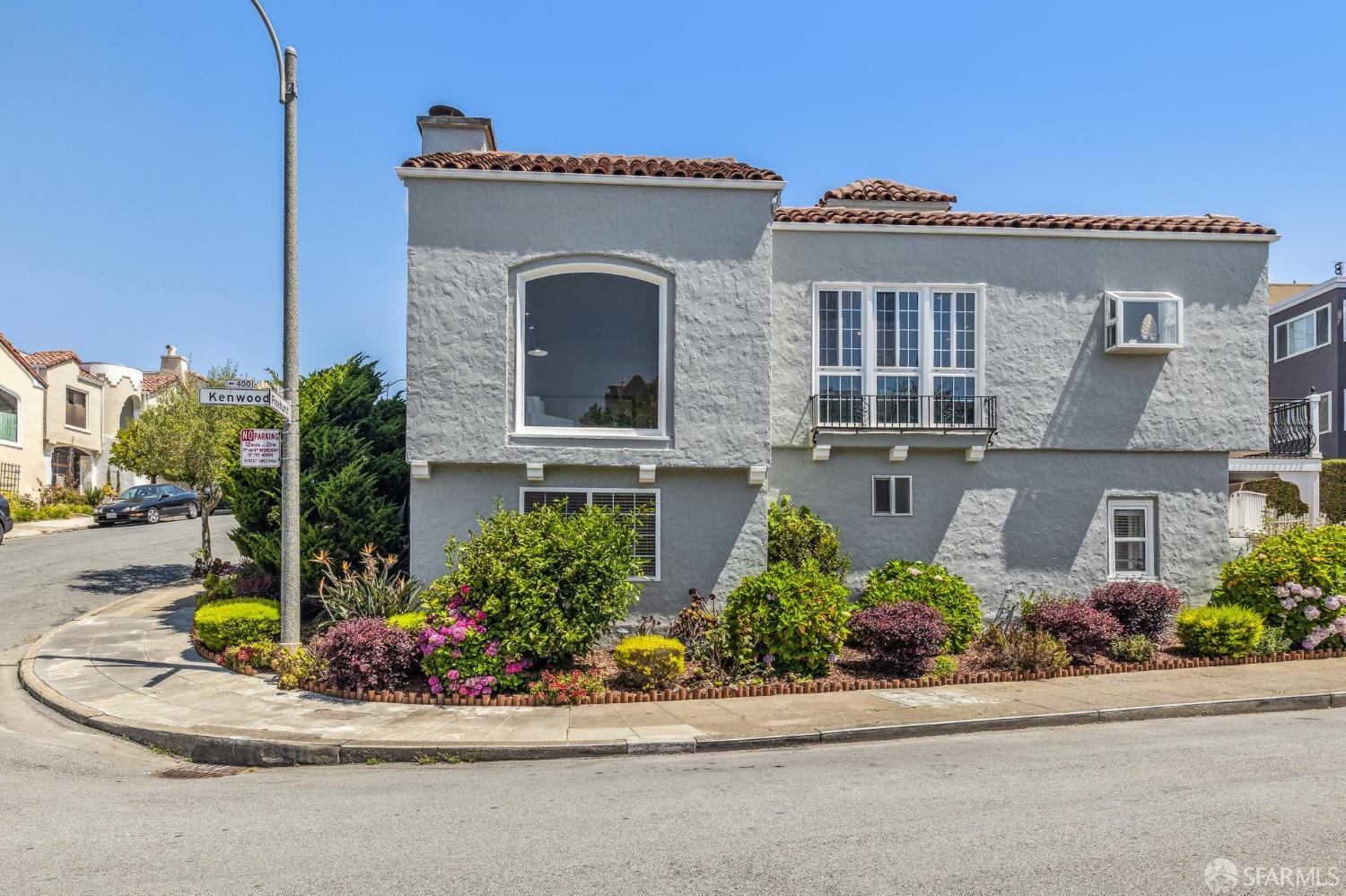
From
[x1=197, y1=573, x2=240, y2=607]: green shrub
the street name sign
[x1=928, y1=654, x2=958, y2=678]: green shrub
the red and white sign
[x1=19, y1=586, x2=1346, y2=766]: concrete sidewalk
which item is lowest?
[x1=19, y1=586, x2=1346, y2=766]: concrete sidewalk

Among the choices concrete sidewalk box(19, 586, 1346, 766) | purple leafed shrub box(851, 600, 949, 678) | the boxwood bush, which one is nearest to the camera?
concrete sidewalk box(19, 586, 1346, 766)

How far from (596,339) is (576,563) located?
3637 mm

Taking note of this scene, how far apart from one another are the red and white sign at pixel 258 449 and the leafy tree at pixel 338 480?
2100mm

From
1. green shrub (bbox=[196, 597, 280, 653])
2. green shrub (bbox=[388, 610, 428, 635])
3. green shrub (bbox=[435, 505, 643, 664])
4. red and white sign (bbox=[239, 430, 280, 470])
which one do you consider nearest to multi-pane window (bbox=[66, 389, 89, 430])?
green shrub (bbox=[196, 597, 280, 653])

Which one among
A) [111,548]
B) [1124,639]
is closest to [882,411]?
[1124,639]

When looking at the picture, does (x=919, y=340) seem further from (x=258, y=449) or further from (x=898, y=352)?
(x=258, y=449)

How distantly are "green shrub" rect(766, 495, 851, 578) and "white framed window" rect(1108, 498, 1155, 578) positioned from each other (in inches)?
173

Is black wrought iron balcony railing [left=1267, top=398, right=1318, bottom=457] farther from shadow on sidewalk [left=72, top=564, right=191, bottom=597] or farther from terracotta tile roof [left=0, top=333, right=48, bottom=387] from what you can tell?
terracotta tile roof [left=0, top=333, right=48, bottom=387]

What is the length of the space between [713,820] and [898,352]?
29.1 ft

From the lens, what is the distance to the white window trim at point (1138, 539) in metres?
13.6

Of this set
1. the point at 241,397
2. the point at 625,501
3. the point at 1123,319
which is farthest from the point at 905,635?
the point at 241,397

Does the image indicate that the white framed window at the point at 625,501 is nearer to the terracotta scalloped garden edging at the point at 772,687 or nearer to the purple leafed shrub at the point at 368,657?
the terracotta scalloped garden edging at the point at 772,687

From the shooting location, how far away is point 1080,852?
513 centimetres

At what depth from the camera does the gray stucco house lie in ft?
39.0
